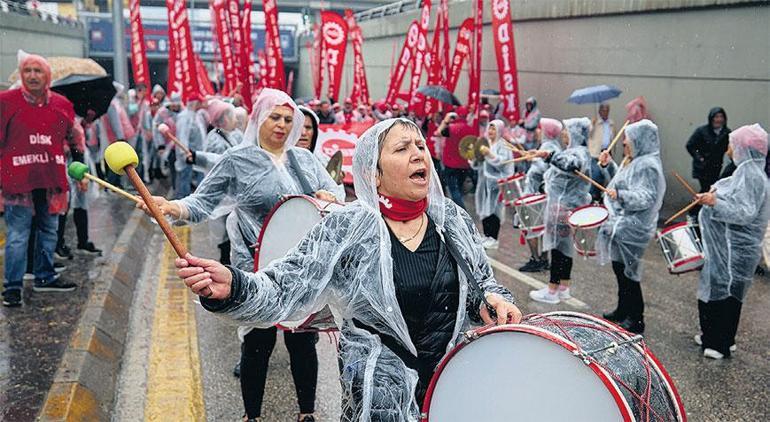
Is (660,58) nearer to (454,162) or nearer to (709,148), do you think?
(709,148)

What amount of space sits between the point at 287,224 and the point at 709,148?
825 centimetres

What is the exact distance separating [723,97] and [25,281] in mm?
9490

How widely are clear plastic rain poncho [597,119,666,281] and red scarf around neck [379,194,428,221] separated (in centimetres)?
377

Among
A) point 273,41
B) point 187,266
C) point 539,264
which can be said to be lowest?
point 539,264

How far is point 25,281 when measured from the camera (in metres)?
7.14

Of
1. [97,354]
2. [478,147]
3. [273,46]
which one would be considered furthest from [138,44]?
[97,354]

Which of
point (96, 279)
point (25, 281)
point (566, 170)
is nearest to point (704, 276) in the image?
point (566, 170)

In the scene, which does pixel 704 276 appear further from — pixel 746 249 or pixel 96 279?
pixel 96 279

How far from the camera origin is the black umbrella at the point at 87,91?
28.5 feet

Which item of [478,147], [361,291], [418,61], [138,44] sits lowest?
[478,147]

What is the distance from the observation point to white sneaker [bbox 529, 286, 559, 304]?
7391 millimetres

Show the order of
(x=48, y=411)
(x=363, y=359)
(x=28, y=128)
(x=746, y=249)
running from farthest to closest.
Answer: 1. (x=28, y=128)
2. (x=746, y=249)
3. (x=48, y=411)
4. (x=363, y=359)

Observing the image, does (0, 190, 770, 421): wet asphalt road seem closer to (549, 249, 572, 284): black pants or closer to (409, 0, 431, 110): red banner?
(549, 249, 572, 284): black pants

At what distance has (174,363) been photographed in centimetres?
559
